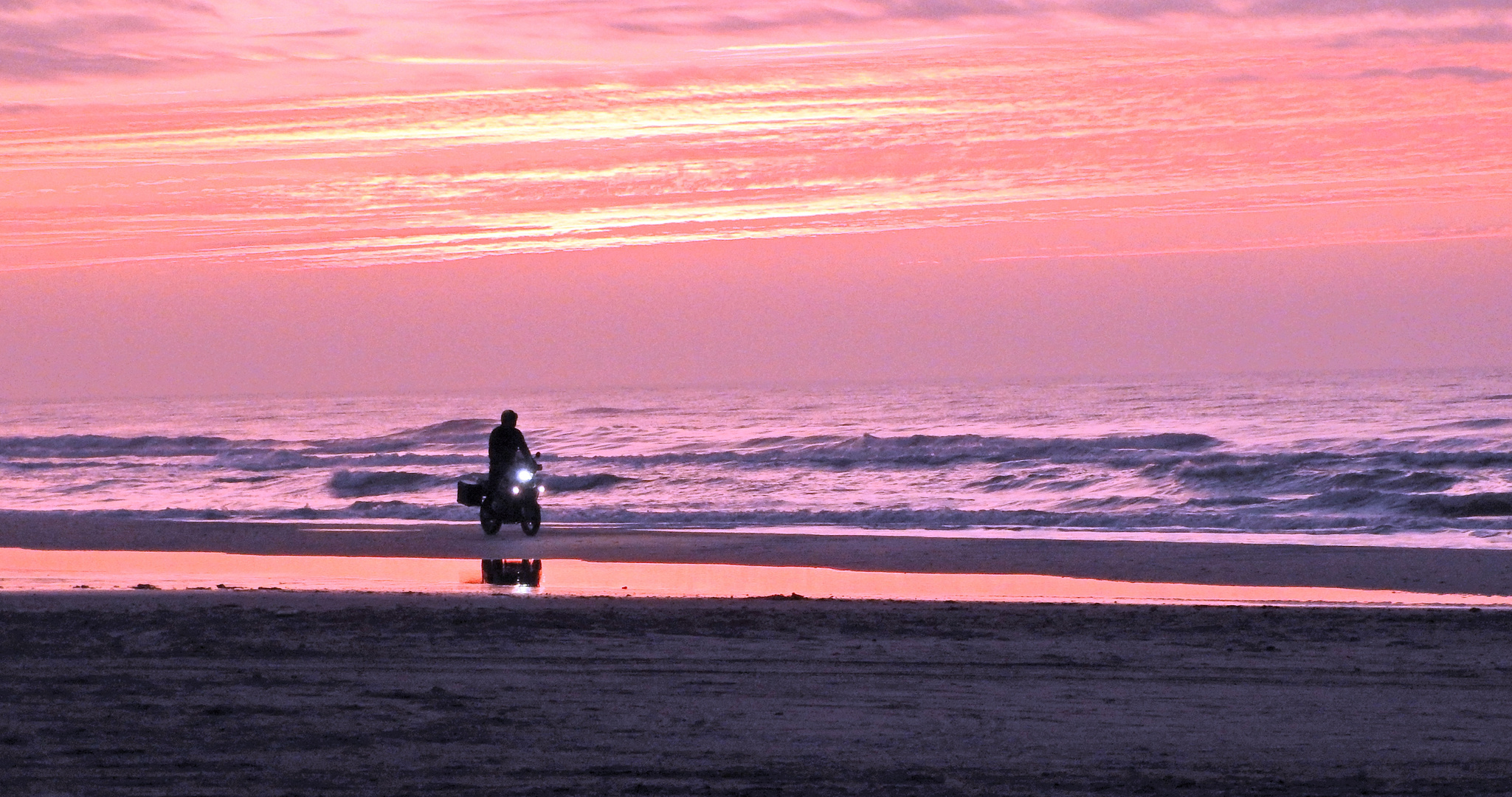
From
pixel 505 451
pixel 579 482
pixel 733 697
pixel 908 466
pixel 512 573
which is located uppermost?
pixel 733 697

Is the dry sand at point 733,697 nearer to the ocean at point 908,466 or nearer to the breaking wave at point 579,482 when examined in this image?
the ocean at point 908,466

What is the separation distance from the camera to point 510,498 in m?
19.1

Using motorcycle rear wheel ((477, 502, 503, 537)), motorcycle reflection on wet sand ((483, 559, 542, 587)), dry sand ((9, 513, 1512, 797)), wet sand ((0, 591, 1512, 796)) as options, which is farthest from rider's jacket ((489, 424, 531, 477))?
wet sand ((0, 591, 1512, 796))

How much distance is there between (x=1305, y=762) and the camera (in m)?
5.89

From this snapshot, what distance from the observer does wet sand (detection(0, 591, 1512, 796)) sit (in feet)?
18.3

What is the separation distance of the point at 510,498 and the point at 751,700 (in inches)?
485

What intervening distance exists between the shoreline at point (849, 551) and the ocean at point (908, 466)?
6.23ft

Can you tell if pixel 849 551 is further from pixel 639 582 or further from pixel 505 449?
pixel 505 449

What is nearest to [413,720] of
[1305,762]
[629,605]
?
[1305,762]

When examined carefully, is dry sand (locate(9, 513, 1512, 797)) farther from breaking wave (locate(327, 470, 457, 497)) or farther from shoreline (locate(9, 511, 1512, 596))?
breaking wave (locate(327, 470, 457, 497))

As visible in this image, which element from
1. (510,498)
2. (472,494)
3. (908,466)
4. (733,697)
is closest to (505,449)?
(510,498)

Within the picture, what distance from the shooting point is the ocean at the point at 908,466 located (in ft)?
72.0

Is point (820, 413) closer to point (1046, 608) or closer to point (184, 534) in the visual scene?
point (184, 534)

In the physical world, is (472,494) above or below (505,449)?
below
